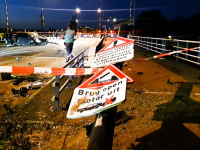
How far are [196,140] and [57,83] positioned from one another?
3.08m

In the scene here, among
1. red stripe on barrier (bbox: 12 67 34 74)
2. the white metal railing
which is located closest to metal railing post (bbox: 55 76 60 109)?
red stripe on barrier (bbox: 12 67 34 74)

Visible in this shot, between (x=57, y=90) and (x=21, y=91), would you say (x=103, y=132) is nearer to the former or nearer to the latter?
(x=57, y=90)

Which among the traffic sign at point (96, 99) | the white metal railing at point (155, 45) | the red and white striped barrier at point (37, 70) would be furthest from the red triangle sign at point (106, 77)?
the white metal railing at point (155, 45)

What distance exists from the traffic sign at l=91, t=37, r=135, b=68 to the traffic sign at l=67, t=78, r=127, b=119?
1251mm

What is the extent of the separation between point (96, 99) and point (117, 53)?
1.75m

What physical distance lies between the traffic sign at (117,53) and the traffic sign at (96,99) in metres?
1.25

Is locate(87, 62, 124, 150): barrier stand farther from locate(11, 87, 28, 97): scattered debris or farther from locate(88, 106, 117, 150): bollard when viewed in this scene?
locate(11, 87, 28, 97): scattered debris

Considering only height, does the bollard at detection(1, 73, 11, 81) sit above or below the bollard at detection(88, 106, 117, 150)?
below

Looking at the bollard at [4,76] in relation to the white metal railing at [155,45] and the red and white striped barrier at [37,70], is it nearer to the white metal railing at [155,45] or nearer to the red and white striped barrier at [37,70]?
the red and white striped barrier at [37,70]

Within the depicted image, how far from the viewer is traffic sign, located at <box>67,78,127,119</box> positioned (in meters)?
2.20

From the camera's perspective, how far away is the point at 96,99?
2.38 metres

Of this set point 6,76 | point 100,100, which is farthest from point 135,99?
point 6,76

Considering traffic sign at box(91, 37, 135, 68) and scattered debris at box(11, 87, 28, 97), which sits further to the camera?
scattered debris at box(11, 87, 28, 97)

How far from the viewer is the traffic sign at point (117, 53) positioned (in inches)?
145
